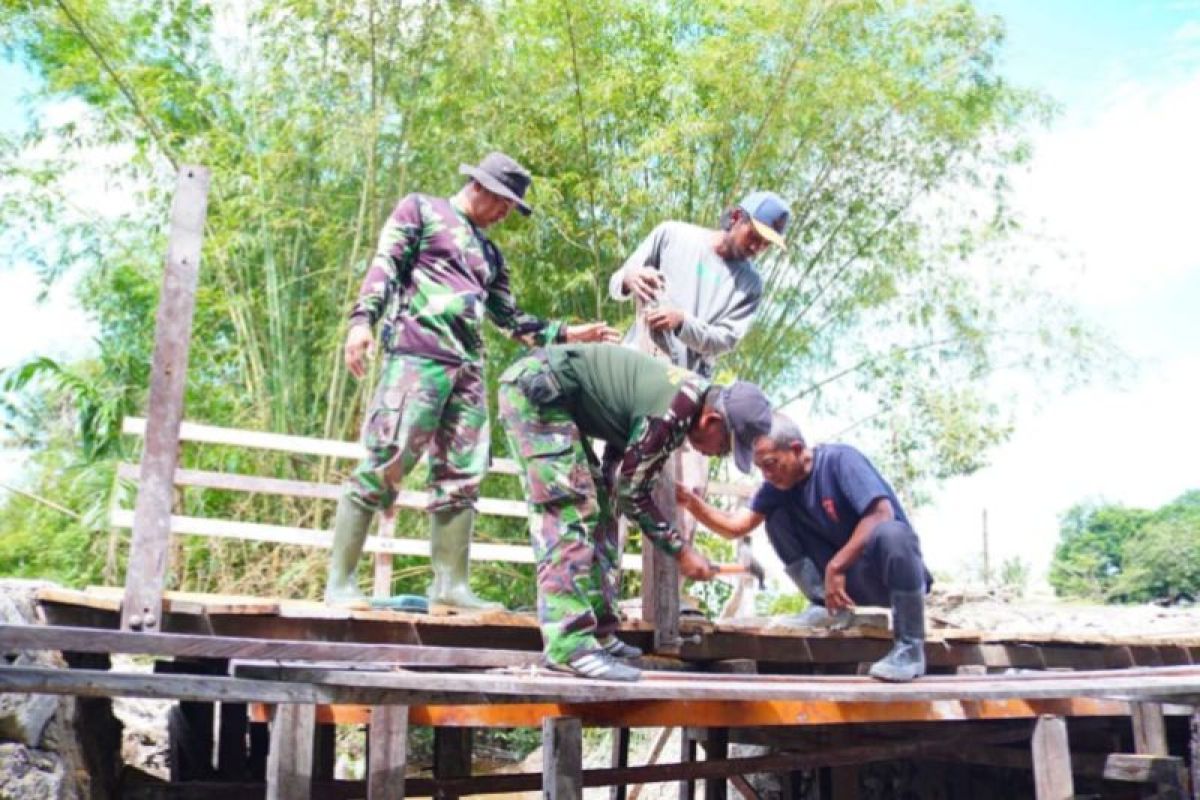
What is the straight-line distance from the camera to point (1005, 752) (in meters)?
5.06

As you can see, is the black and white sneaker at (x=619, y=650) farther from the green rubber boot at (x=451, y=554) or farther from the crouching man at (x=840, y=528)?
the crouching man at (x=840, y=528)

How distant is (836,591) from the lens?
12.7 ft

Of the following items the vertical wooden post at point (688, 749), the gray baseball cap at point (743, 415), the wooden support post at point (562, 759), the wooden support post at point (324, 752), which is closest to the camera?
the wooden support post at point (562, 759)

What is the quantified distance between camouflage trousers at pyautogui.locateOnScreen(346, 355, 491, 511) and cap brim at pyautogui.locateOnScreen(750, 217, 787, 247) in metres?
1.03

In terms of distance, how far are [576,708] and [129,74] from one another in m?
7.23

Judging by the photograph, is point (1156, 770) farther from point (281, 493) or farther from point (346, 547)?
point (281, 493)

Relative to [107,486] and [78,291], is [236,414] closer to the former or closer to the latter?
[107,486]

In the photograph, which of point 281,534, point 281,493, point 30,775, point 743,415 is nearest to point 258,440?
point 281,534

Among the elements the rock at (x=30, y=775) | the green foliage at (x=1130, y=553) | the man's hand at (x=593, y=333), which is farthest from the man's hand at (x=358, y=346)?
the green foliage at (x=1130, y=553)

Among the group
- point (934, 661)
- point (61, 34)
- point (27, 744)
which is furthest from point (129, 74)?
point (934, 661)

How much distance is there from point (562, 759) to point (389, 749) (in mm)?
499

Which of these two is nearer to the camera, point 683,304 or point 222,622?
point 222,622

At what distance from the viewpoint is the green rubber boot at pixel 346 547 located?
3520 mm

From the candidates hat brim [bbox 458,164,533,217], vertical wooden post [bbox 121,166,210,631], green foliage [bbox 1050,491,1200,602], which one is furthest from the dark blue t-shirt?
green foliage [bbox 1050,491,1200,602]
